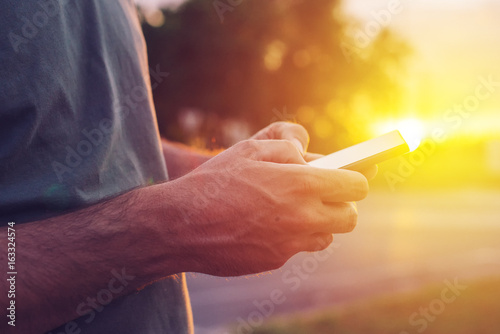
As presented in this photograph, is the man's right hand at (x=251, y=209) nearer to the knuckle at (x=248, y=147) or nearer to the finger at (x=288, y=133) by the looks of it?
the knuckle at (x=248, y=147)

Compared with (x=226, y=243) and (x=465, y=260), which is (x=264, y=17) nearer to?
(x=465, y=260)

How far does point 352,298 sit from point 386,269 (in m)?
2.34

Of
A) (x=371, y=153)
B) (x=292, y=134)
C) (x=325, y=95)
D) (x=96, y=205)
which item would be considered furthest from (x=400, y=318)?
(x=325, y=95)

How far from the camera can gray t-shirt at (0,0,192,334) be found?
3.66 ft

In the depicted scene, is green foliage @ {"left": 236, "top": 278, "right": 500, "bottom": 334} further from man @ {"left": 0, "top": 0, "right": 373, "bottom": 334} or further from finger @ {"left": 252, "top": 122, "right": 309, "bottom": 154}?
man @ {"left": 0, "top": 0, "right": 373, "bottom": 334}

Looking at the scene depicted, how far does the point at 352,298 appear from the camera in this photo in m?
8.16

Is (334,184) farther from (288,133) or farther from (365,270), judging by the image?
(365,270)


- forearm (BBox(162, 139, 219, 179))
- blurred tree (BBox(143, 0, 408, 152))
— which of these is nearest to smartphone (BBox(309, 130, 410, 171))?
forearm (BBox(162, 139, 219, 179))

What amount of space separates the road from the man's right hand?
3.44m

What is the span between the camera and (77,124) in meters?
1.25

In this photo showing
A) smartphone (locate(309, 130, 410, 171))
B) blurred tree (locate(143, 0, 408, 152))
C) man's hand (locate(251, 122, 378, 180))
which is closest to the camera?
smartphone (locate(309, 130, 410, 171))

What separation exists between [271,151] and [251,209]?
16cm

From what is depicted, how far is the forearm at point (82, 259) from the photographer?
1.02m

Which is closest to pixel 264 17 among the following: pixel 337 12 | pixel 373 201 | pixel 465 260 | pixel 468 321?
pixel 337 12
